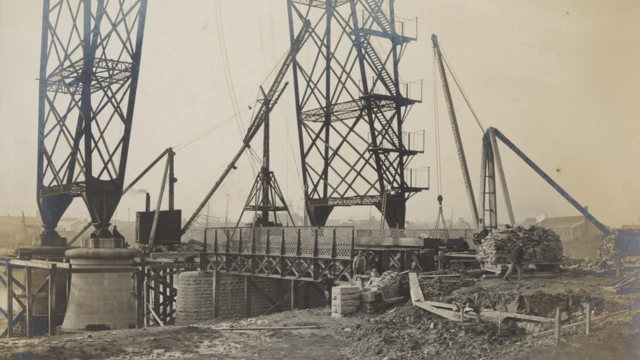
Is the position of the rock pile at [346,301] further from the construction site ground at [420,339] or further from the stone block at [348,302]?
the construction site ground at [420,339]

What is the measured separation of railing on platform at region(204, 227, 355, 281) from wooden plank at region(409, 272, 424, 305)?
148 inches

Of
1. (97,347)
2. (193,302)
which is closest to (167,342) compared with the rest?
(97,347)

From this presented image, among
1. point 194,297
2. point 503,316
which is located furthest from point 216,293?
point 503,316

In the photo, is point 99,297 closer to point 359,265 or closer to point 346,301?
point 359,265

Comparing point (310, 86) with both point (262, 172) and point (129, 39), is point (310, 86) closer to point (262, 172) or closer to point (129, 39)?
point (262, 172)

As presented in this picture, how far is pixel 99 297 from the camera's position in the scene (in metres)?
27.0

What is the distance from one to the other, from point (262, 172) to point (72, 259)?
1106cm

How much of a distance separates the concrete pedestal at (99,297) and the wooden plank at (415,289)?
48.6 feet

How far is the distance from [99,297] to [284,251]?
28.7ft

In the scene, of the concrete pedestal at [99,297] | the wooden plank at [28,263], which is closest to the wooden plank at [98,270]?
the concrete pedestal at [99,297]

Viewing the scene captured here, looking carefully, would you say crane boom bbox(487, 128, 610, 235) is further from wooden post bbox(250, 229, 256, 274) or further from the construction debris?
wooden post bbox(250, 229, 256, 274)

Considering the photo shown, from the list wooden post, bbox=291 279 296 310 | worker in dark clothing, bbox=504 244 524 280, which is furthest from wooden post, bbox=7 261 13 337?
worker in dark clothing, bbox=504 244 524 280

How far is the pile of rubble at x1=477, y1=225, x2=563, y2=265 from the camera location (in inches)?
746

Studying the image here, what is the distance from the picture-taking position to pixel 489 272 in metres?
19.2
